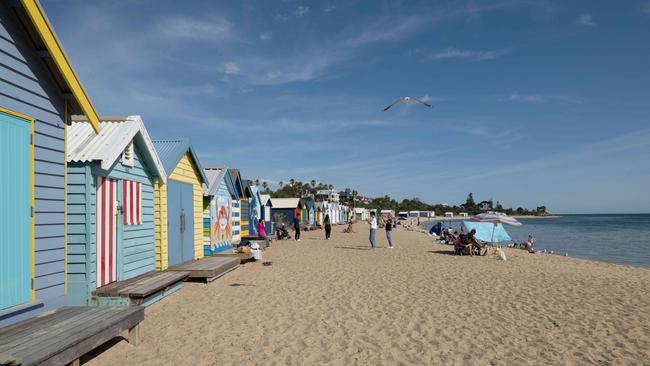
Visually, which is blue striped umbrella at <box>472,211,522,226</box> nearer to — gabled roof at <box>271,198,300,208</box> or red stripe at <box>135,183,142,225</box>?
red stripe at <box>135,183,142,225</box>

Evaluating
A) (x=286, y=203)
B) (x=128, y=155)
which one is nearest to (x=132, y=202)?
(x=128, y=155)

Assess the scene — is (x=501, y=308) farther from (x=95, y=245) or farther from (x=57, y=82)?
(x=57, y=82)

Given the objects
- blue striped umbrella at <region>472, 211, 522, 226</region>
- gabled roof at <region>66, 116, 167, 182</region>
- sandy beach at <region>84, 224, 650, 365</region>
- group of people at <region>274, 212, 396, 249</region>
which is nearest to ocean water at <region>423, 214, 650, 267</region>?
blue striped umbrella at <region>472, 211, 522, 226</region>

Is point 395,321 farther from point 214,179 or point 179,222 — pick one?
point 214,179

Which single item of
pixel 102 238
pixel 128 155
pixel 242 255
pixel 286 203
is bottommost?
pixel 242 255

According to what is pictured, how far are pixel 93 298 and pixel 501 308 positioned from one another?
25.5 ft

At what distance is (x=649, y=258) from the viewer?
26.4 meters

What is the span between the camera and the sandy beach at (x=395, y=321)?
549 centimetres

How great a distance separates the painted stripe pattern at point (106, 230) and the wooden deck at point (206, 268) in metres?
2.53

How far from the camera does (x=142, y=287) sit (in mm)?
7574

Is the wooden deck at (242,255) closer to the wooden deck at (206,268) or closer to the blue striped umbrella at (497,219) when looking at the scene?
the wooden deck at (206,268)

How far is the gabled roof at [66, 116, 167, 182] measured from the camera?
7234 mm

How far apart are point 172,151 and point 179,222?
207 centimetres

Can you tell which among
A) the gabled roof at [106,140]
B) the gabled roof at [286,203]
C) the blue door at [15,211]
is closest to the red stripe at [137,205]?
the gabled roof at [106,140]
